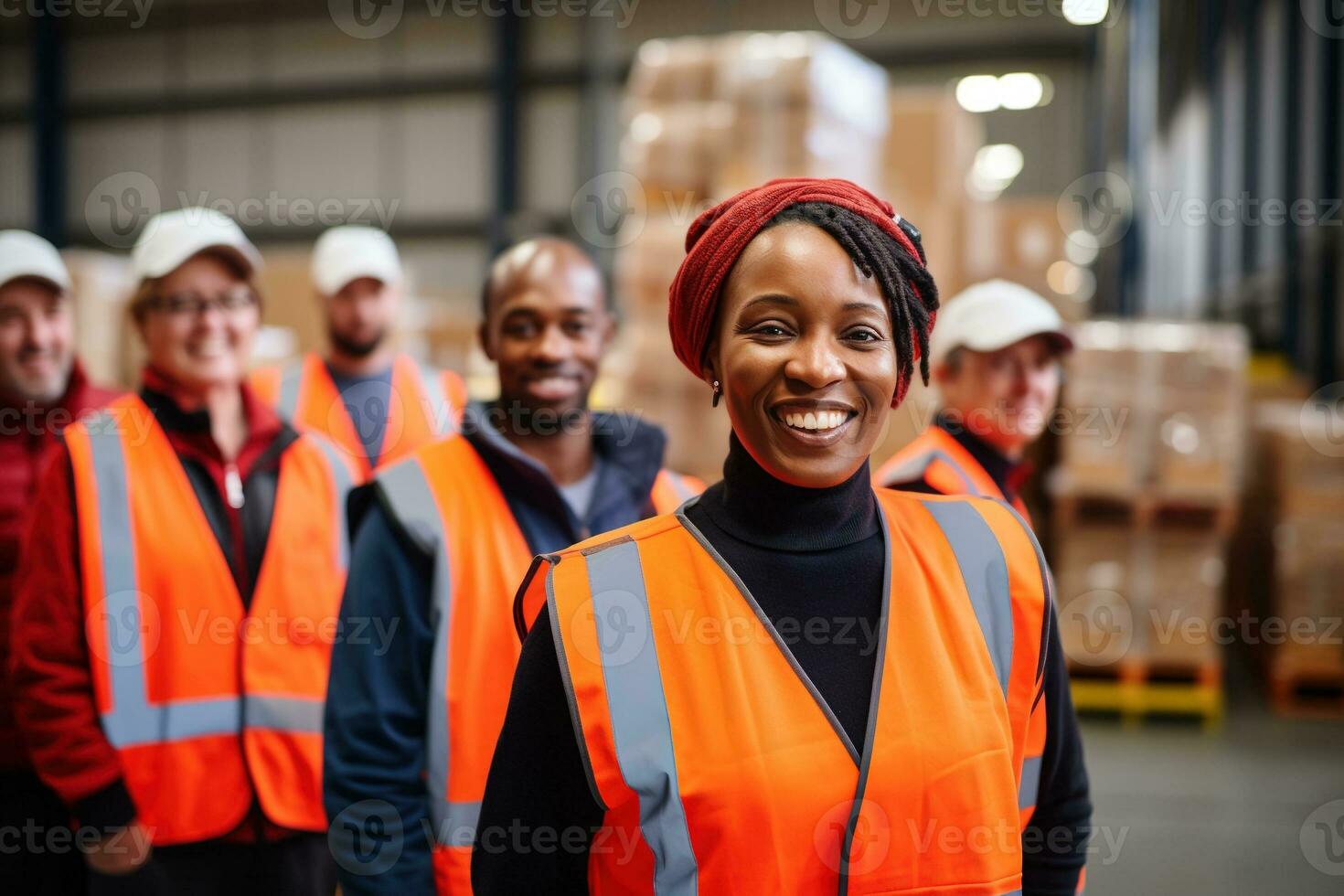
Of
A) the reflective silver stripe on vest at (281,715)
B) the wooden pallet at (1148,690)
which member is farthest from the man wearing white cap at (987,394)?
the wooden pallet at (1148,690)

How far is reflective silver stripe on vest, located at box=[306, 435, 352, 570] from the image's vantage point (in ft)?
8.70

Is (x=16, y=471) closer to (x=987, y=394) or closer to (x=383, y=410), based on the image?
(x=383, y=410)

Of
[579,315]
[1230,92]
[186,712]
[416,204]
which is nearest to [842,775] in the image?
[579,315]

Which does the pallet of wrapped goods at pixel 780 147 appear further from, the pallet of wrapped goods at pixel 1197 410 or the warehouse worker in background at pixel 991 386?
A: the warehouse worker in background at pixel 991 386

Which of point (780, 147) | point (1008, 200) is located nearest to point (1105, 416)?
point (780, 147)

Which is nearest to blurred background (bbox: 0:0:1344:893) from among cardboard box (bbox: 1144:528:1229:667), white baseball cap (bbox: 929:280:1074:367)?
cardboard box (bbox: 1144:528:1229:667)

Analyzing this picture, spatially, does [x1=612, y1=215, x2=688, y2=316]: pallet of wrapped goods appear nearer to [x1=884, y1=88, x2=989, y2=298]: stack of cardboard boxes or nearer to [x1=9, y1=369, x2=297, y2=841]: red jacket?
[x1=884, y1=88, x2=989, y2=298]: stack of cardboard boxes

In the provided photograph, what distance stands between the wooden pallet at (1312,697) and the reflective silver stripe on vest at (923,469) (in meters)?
4.60

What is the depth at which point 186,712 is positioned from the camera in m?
2.45

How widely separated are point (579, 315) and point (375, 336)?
2169 mm

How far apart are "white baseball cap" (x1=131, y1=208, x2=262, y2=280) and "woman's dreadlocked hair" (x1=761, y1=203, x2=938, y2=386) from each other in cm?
171

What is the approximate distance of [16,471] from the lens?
9.42 feet

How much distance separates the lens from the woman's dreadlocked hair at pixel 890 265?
135cm

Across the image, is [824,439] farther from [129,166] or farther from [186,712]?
[129,166]
